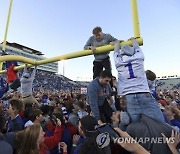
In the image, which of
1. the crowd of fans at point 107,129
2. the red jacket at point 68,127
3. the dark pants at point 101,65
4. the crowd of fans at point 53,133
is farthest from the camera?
the dark pants at point 101,65

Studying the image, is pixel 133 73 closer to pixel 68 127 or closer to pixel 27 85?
pixel 68 127

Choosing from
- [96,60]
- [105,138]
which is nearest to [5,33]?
[96,60]

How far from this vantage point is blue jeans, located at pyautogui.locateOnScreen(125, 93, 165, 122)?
2.92 meters

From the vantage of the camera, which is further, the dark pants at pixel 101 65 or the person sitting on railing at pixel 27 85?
the person sitting on railing at pixel 27 85

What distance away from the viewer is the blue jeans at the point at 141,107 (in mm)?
2916

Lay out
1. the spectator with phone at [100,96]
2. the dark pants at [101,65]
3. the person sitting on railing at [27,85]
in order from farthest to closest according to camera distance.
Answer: the person sitting on railing at [27,85], the dark pants at [101,65], the spectator with phone at [100,96]

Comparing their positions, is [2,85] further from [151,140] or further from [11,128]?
[151,140]

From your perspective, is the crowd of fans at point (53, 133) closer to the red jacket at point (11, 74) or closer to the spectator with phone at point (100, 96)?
the spectator with phone at point (100, 96)

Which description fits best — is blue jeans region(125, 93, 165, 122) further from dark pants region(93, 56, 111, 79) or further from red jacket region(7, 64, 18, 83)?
red jacket region(7, 64, 18, 83)

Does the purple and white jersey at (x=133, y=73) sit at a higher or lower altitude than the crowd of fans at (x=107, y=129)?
higher

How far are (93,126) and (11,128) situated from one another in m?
1.54

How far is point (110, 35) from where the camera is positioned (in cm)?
418

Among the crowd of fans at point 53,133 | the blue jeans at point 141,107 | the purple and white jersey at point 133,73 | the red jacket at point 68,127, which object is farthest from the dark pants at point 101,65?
the blue jeans at point 141,107

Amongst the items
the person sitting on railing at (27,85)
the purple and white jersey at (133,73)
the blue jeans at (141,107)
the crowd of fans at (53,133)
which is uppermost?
the person sitting on railing at (27,85)
